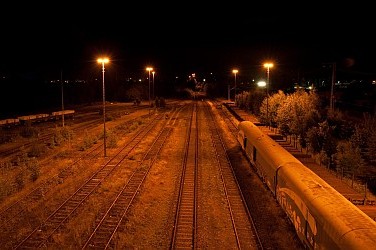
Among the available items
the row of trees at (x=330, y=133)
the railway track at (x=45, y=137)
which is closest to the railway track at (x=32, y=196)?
the railway track at (x=45, y=137)

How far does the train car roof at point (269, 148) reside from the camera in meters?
16.9

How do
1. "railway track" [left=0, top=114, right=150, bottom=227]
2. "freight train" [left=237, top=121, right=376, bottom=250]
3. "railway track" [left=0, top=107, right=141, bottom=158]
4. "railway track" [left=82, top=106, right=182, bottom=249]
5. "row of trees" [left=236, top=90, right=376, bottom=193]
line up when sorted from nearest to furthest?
1. "freight train" [left=237, top=121, right=376, bottom=250]
2. "railway track" [left=82, top=106, right=182, bottom=249]
3. "railway track" [left=0, top=114, right=150, bottom=227]
4. "row of trees" [left=236, top=90, right=376, bottom=193]
5. "railway track" [left=0, top=107, right=141, bottom=158]

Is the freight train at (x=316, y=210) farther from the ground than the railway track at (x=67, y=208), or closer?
farther from the ground

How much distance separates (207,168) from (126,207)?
903 cm

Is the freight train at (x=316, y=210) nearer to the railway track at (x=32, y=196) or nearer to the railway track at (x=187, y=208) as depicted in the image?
the railway track at (x=187, y=208)

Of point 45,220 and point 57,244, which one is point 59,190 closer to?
point 45,220

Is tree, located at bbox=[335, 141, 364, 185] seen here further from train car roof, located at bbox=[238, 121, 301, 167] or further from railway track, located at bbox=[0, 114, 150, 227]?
railway track, located at bbox=[0, 114, 150, 227]

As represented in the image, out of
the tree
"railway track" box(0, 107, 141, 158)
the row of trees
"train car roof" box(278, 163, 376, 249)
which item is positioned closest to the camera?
"train car roof" box(278, 163, 376, 249)

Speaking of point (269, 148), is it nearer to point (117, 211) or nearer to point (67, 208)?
point (117, 211)

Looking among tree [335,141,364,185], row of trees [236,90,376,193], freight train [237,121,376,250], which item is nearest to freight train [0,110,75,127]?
row of trees [236,90,376,193]

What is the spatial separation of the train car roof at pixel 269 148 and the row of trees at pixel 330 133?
188 inches

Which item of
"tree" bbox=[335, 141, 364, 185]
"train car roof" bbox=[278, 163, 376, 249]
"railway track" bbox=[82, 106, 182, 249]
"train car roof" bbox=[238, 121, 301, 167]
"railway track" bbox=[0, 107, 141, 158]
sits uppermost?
"train car roof" bbox=[238, 121, 301, 167]

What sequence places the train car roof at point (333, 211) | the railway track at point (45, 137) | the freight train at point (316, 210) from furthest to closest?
the railway track at point (45, 137) < the freight train at point (316, 210) < the train car roof at point (333, 211)

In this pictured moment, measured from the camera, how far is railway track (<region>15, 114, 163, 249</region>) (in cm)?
1363
